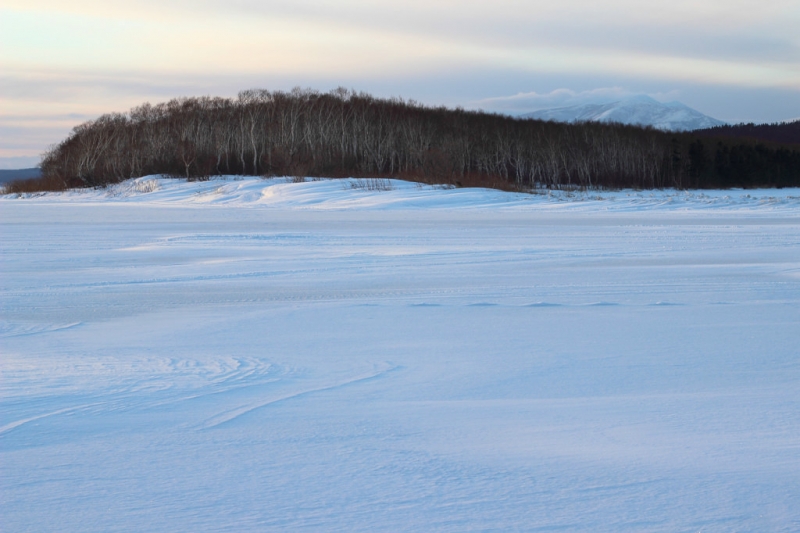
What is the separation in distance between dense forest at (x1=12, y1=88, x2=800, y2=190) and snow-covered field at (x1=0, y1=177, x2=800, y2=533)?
37.2 meters

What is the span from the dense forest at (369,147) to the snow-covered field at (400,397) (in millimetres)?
37171

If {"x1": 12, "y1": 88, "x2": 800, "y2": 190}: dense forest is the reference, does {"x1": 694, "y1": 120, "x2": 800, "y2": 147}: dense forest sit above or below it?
above

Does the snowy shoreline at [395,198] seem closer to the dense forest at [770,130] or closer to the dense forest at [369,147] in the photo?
the dense forest at [369,147]

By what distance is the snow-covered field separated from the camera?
2381 millimetres

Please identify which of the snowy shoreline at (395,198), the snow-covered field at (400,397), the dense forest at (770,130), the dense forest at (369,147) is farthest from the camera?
the dense forest at (770,130)

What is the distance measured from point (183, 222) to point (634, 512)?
15.7 m

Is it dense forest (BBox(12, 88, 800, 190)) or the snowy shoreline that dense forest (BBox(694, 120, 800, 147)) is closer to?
dense forest (BBox(12, 88, 800, 190))

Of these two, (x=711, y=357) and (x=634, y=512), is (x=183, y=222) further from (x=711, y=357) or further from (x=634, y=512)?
(x=634, y=512)

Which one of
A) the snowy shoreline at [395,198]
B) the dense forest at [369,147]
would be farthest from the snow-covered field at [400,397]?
the dense forest at [369,147]

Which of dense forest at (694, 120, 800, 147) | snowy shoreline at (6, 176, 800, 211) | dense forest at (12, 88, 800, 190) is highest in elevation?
dense forest at (694, 120, 800, 147)

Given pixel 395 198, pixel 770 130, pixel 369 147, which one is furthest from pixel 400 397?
pixel 770 130

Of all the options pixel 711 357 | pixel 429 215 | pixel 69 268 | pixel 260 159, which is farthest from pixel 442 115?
pixel 711 357

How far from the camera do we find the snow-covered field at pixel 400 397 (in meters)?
2.38

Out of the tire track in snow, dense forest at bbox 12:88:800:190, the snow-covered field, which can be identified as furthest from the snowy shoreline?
the tire track in snow
